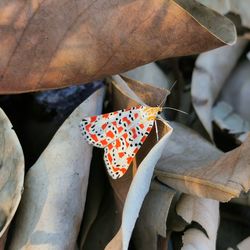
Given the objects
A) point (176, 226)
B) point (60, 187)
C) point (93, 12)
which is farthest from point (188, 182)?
point (93, 12)

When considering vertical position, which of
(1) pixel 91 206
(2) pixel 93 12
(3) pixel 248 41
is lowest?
(1) pixel 91 206

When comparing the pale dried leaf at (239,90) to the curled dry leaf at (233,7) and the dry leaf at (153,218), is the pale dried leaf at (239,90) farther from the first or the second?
the dry leaf at (153,218)

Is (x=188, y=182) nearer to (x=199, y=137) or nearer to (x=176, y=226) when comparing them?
(x=176, y=226)

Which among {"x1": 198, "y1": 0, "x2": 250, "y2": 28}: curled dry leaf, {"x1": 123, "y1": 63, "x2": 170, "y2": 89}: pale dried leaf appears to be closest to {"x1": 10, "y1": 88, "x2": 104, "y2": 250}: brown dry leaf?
{"x1": 123, "y1": 63, "x2": 170, "y2": 89}: pale dried leaf

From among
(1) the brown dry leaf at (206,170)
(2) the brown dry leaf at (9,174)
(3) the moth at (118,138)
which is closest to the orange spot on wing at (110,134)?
(3) the moth at (118,138)

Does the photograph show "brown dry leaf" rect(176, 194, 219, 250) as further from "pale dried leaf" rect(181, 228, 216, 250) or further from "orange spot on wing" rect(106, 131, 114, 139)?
"orange spot on wing" rect(106, 131, 114, 139)

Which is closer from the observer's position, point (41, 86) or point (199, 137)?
point (41, 86)
